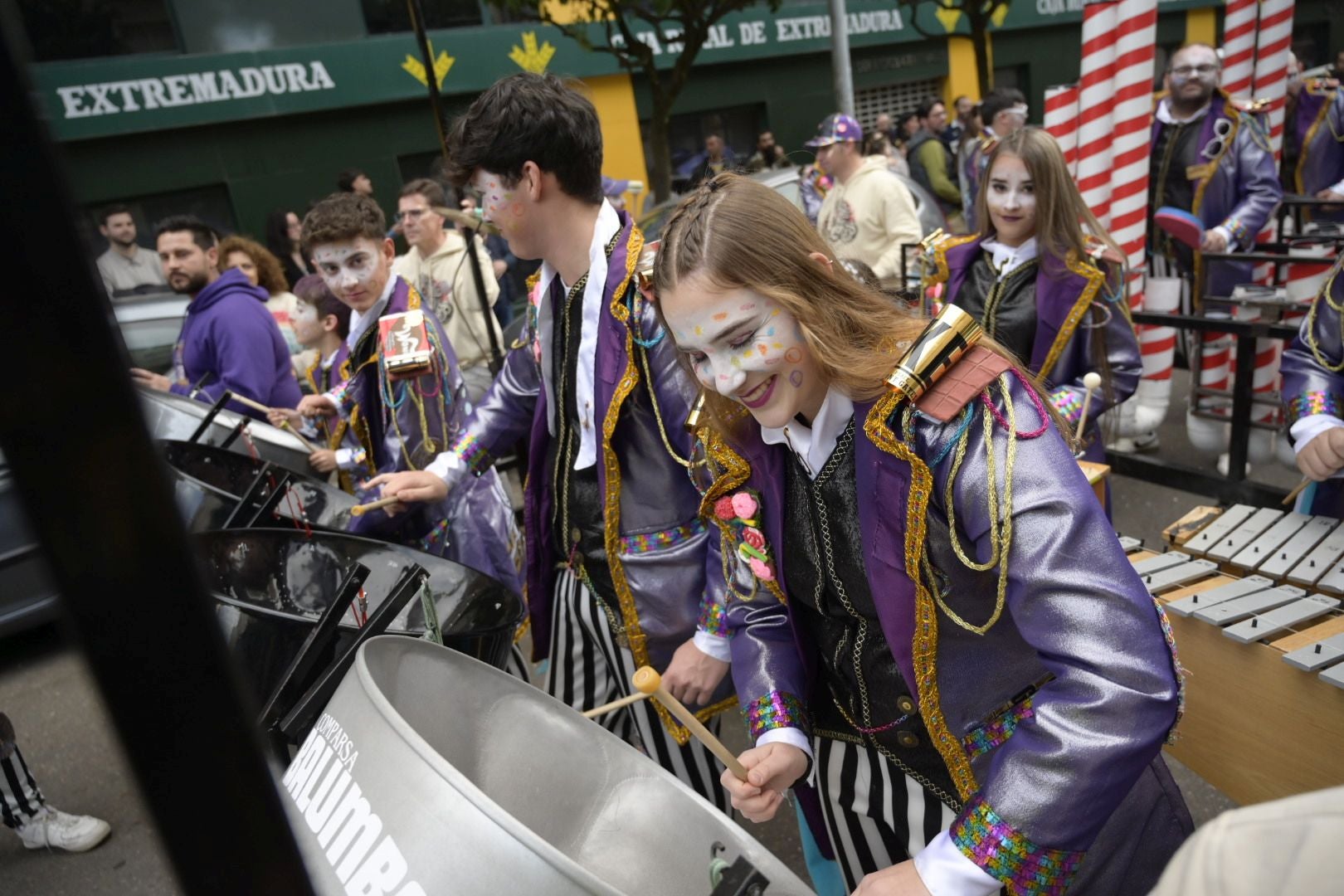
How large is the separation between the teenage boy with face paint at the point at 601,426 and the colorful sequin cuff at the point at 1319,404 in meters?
1.29

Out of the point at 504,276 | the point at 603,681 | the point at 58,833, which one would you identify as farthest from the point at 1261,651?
the point at 504,276

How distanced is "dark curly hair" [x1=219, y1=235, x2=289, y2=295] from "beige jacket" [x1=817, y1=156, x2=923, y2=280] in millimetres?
2825

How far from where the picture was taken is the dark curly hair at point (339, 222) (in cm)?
280

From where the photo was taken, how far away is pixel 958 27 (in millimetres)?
17094

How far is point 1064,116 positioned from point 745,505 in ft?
13.6

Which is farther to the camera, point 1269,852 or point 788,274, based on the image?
point 788,274

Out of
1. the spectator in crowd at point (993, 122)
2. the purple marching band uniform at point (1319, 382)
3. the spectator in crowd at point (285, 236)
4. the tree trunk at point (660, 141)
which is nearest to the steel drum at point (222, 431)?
the purple marching band uniform at point (1319, 382)

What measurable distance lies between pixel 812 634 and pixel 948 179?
8.51m

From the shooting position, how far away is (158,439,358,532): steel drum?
2215 millimetres

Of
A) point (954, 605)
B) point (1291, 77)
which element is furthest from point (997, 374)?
point (1291, 77)

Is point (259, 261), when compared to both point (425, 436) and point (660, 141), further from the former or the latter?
point (660, 141)

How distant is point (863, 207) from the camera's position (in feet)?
16.3

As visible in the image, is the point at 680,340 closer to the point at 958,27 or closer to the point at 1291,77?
the point at 1291,77

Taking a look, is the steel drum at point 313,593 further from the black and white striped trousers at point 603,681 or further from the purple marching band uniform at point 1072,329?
the purple marching band uniform at point 1072,329
